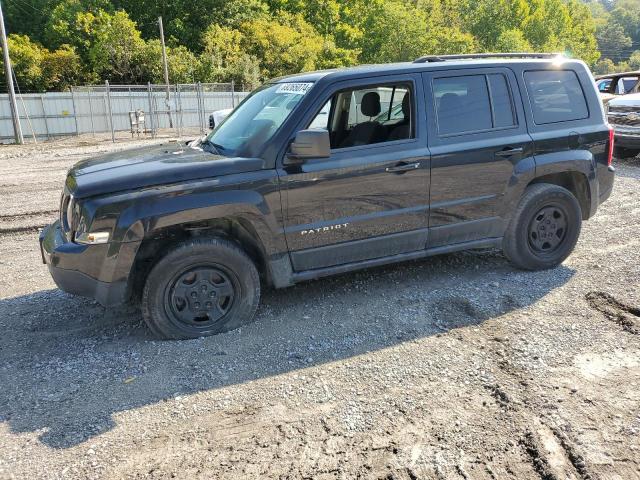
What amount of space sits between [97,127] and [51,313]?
915 inches

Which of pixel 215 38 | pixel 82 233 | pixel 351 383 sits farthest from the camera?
pixel 215 38

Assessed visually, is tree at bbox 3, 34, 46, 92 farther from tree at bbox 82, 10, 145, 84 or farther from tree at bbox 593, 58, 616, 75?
tree at bbox 593, 58, 616, 75

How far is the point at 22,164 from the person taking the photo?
14.8m

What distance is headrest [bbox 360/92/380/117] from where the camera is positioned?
→ 4586 millimetres

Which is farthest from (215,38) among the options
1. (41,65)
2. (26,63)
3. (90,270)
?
(90,270)

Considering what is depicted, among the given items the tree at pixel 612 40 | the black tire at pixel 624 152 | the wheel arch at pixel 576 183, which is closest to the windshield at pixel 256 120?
the wheel arch at pixel 576 183

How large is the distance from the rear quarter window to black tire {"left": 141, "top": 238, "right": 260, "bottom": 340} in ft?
10.1

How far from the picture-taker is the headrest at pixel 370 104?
4586 mm

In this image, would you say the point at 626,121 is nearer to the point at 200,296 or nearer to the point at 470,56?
the point at 470,56

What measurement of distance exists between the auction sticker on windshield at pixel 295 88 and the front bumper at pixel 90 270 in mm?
1860

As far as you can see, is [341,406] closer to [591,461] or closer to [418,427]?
[418,427]

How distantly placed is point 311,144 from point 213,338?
1.65 meters

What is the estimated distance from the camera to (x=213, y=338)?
411 centimetres

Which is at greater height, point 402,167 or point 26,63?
point 26,63
